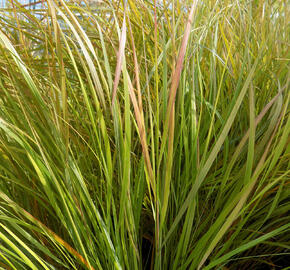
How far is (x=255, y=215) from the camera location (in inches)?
25.0

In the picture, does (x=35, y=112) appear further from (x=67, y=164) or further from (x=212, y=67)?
(x=212, y=67)

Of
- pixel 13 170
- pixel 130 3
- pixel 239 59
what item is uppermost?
pixel 130 3

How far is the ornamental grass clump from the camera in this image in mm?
492

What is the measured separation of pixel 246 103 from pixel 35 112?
397 mm

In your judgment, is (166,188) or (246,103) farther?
(246,103)

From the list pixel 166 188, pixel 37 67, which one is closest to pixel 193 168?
pixel 166 188

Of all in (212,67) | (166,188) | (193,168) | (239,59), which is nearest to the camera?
(166,188)

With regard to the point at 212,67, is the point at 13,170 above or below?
below

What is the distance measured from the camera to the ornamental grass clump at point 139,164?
49cm

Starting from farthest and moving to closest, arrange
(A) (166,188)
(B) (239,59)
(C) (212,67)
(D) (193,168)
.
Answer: (B) (239,59), (C) (212,67), (D) (193,168), (A) (166,188)

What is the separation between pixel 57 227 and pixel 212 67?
16.0 inches

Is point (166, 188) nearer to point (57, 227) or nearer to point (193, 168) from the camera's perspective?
point (193, 168)

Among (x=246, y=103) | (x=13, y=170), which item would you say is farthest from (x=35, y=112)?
(x=246, y=103)

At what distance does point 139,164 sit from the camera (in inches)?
24.2
